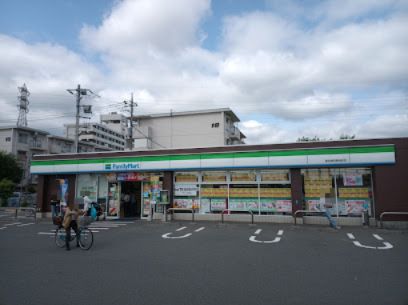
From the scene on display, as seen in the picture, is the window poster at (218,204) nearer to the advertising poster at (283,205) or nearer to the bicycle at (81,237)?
the advertising poster at (283,205)

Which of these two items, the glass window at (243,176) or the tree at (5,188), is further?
the tree at (5,188)

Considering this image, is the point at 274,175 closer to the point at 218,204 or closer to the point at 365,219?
the point at 218,204

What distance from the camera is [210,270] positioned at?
639cm

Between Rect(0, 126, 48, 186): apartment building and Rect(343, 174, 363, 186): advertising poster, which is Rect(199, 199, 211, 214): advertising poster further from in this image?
Rect(0, 126, 48, 186): apartment building

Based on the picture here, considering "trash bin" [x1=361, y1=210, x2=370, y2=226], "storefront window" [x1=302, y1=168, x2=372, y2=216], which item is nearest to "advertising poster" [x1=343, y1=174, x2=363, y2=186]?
"storefront window" [x1=302, y1=168, x2=372, y2=216]

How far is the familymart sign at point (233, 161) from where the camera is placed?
545 inches

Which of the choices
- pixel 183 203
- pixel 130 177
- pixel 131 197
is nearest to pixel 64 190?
pixel 131 197

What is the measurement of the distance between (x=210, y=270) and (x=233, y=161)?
379 inches

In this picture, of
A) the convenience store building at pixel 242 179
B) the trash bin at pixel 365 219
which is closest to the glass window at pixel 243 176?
the convenience store building at pixel 242 179

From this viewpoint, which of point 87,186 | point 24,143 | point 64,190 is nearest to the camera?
point 87,186

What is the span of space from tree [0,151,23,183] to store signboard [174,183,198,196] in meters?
34.7

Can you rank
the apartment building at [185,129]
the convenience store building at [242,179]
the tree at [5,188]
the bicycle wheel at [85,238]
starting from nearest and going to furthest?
the bicycle wheel at [85,238], the convenience store building at [242,179], the tree at [5,188], the apartment building at [185,129]

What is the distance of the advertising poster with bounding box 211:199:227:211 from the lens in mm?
15961

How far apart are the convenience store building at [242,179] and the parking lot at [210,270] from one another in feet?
11.1
